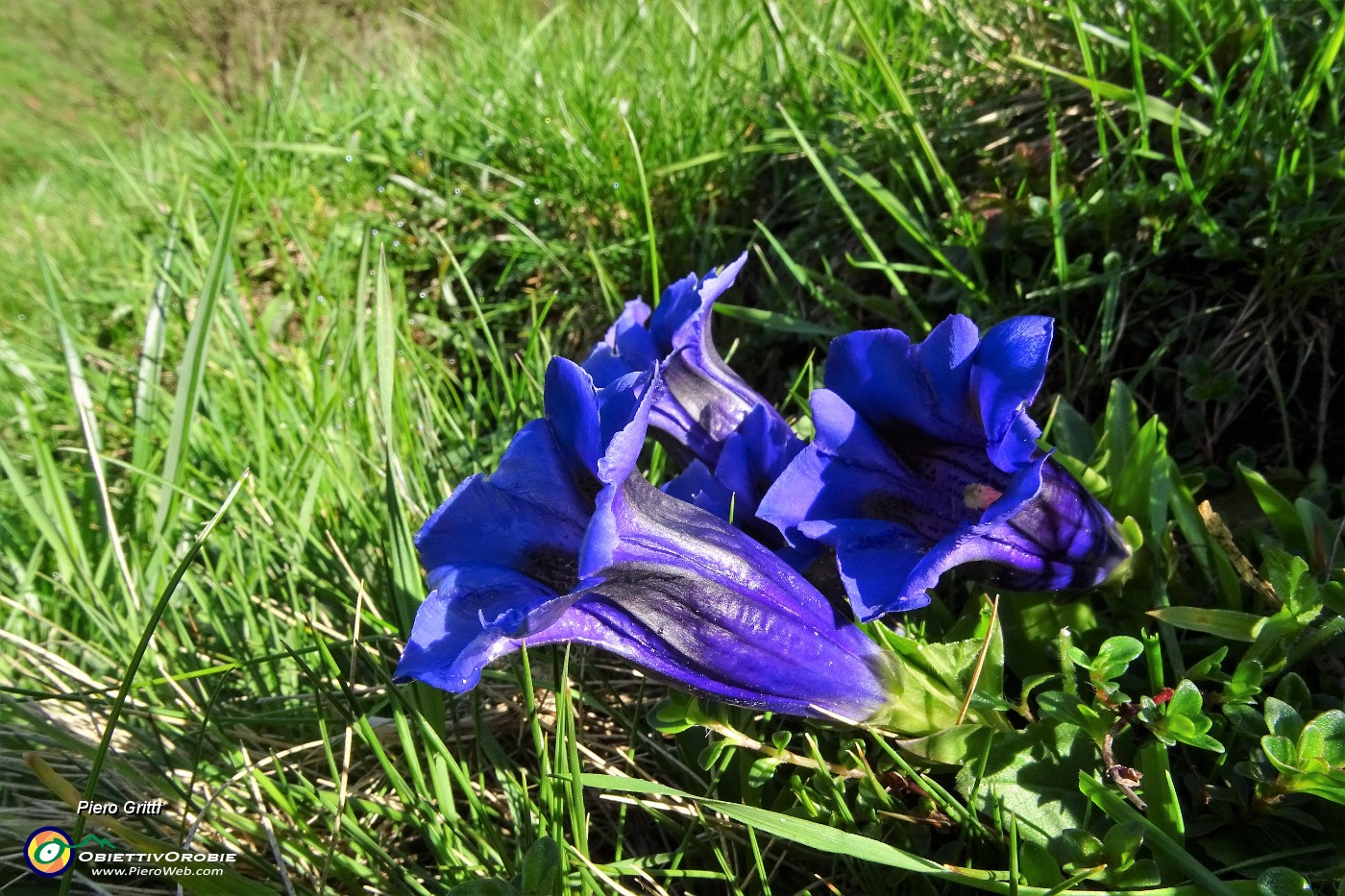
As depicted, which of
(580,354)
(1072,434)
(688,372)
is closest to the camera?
(688,372)

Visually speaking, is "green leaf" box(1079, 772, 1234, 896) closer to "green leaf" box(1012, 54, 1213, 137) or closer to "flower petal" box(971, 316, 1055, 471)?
"flower petal" box(971, 316, 1055, 471)

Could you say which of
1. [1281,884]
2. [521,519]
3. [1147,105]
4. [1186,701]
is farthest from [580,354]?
[1281,884]

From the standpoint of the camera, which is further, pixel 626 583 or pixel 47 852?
pixel 47 852

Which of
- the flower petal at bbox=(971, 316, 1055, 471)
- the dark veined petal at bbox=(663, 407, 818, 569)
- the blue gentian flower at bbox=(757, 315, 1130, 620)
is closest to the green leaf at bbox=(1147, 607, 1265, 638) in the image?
the blue gentian flower at bbox=(757, 315, 1130, 620)

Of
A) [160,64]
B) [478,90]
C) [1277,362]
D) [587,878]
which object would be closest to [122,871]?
[587,878]

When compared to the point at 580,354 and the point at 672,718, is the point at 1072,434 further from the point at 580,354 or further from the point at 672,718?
the point at 580,354

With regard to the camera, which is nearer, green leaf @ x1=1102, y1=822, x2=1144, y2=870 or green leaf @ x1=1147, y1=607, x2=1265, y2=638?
green leaf @ x1=1102, y1=822, x2=1144, y2=870
